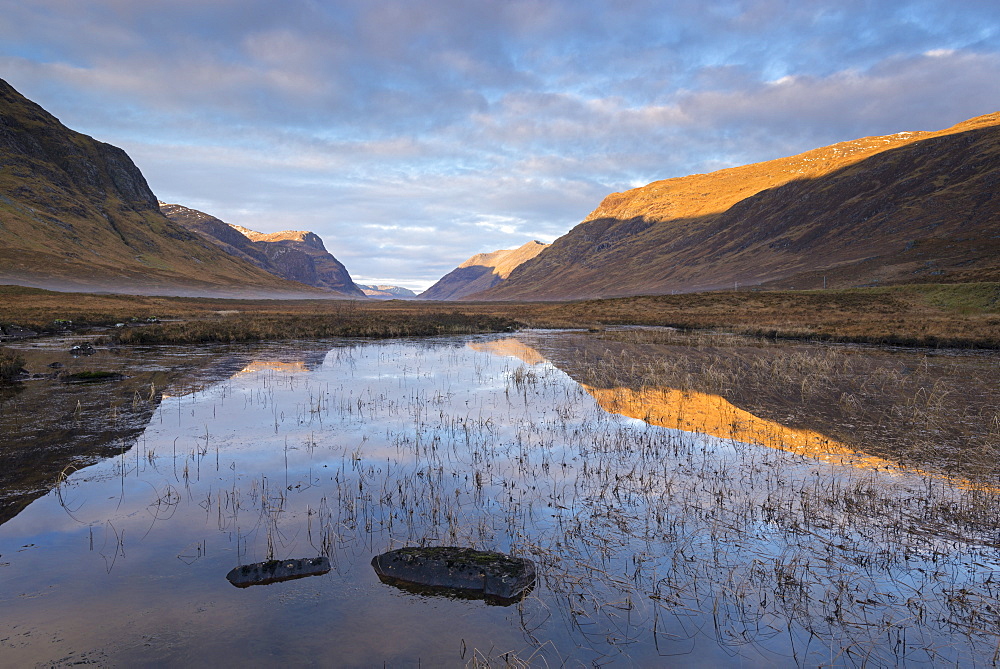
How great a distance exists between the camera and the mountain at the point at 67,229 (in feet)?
417

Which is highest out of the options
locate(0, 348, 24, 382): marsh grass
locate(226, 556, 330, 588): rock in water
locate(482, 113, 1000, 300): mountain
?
locate(482, 113, 1000, 300): mountain

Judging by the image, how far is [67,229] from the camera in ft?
506

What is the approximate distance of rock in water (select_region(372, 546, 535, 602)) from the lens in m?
5.75

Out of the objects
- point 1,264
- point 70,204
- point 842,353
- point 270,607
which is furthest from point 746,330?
point 70,204

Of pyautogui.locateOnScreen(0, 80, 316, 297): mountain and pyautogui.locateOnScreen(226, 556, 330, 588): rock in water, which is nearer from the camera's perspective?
pyautogui.locateOnScreen(226, 556, 330, 588): rock in water

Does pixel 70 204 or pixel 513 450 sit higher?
pixel 70 204

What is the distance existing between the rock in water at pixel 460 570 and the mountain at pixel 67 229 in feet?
453

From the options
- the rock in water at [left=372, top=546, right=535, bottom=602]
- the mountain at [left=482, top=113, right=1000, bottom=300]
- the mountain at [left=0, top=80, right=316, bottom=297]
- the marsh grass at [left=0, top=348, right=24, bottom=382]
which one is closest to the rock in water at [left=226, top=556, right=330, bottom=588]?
the rock in water at [left=372, top=546, right=535, bottom=602]

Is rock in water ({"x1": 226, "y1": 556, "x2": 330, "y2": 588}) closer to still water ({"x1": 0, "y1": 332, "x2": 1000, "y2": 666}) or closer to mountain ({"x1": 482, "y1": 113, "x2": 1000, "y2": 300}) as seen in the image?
still water ({"x1": 0, "y1": 332, "x2": 1000, "y2": 666})

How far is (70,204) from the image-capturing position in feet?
549

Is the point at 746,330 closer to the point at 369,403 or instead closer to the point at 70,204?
the point at 369,403

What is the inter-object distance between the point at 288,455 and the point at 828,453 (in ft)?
36.8

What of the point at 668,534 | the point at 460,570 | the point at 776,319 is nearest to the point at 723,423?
the point at 668,534

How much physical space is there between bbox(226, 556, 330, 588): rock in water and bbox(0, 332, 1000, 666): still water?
112 mm
